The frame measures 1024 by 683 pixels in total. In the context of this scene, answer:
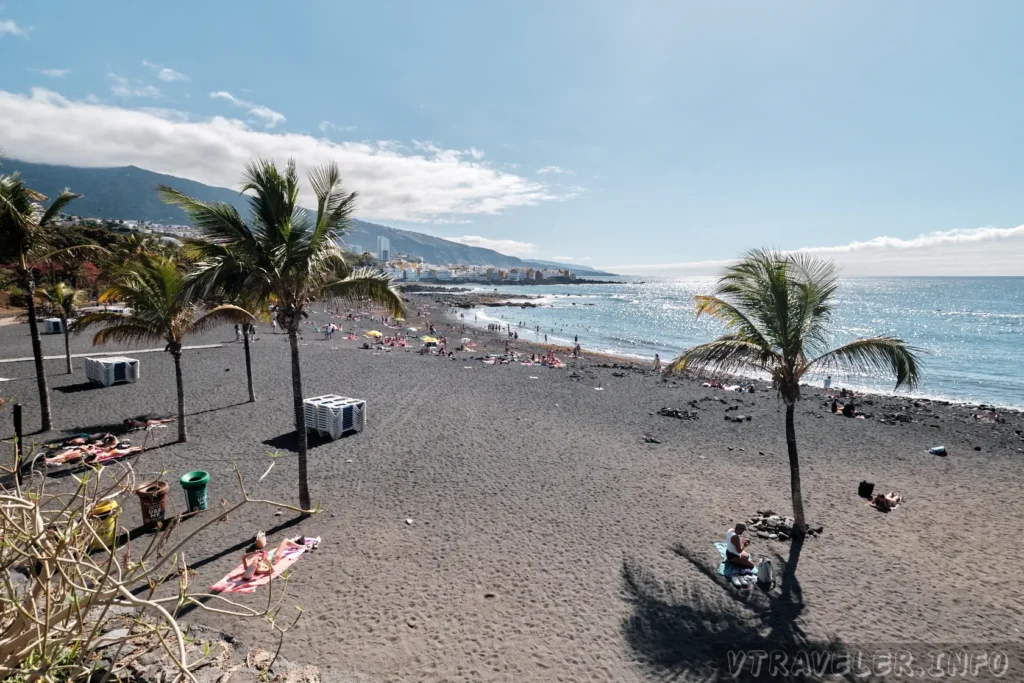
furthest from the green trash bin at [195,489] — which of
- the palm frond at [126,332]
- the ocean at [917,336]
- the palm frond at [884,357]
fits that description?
the ocean at [917,336]

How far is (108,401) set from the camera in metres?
14.9

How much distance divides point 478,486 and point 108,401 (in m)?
13.3

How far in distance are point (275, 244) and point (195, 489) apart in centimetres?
461

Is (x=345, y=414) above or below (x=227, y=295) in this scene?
below

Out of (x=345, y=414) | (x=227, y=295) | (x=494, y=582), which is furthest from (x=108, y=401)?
(x=494, y=582)

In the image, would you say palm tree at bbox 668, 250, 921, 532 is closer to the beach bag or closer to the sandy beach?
the beach bag

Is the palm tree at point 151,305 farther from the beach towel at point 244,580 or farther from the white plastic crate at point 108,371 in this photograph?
the white plastic crate at point 108,371

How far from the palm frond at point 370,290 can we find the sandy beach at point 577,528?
12.1 ft

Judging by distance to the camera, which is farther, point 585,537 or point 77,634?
point 585,537

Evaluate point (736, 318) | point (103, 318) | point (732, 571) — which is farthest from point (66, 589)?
point (103, 318)

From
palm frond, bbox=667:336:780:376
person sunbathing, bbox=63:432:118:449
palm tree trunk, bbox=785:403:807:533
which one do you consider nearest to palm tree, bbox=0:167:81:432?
person sunbathing, bbox=63:432:118:449

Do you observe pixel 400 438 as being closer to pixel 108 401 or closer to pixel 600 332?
pixel 108 401

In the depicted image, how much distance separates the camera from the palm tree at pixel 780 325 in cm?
775

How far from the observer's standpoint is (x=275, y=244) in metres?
7.32
